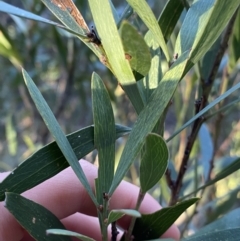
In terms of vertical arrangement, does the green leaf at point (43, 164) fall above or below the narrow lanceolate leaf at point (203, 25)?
below

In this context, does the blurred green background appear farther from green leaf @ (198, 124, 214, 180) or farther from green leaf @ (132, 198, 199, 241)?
green leaf @ (132, 198, 199, 241)

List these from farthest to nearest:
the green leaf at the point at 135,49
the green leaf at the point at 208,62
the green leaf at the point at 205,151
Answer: the green leaf at the point at 205,151 → the green leaf at the point at 208,62 → the green leaf at the point at 135,49

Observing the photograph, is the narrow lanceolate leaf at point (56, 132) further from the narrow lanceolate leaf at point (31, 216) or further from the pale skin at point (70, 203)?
the pale skin at point (70, 203)

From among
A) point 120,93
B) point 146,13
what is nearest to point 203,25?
point 146,13

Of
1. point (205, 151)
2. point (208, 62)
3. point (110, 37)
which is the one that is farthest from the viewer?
point (205, 151)

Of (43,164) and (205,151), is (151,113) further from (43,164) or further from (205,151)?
(205,151)

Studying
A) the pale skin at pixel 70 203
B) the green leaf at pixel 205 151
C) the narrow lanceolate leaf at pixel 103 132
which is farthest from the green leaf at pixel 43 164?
the green leaf at pixel 205 151

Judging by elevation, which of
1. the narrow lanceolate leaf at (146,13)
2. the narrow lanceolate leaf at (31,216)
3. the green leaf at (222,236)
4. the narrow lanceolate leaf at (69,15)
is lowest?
the green leaf at (222,236)

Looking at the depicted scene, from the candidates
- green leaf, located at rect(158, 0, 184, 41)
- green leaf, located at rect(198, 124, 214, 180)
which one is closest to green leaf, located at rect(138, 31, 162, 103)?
green leaf, located at rect(158, 0, 184, 41)
